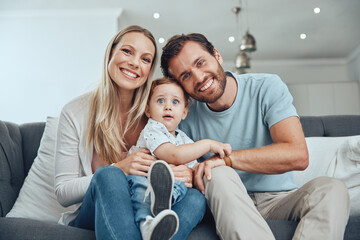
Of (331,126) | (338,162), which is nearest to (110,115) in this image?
(338,162)

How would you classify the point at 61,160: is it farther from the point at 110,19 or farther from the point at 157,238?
the point at 110,19

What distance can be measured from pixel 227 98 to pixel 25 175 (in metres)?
1.17

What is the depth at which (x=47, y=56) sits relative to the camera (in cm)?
486

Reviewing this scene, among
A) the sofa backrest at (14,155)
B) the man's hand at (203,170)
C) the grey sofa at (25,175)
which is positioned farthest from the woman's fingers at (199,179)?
the sofa backrest at (14,155)

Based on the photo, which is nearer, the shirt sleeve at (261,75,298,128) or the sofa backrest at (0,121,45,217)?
the shirt sleeve at (261,75,298,128)

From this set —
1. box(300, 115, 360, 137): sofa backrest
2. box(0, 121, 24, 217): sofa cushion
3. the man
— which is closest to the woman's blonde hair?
the man

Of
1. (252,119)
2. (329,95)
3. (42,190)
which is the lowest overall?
(329,95)

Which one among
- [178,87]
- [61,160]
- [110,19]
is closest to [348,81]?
[110,19]

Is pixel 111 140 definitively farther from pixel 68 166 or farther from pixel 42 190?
pixel 42 190

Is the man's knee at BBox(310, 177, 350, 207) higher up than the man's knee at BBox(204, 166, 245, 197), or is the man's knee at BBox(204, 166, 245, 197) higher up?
the man's knee at BBox(204, 166, 245, 197)

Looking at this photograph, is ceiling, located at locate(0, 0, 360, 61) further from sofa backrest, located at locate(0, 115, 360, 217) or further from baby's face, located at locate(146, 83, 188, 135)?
baby's face, located at locate(146, 83, 188, 135)

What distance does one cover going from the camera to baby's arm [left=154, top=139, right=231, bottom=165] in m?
1.35

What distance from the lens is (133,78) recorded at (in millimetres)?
1595

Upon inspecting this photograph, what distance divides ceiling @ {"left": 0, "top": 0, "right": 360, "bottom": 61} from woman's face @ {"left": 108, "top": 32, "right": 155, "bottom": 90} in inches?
131
